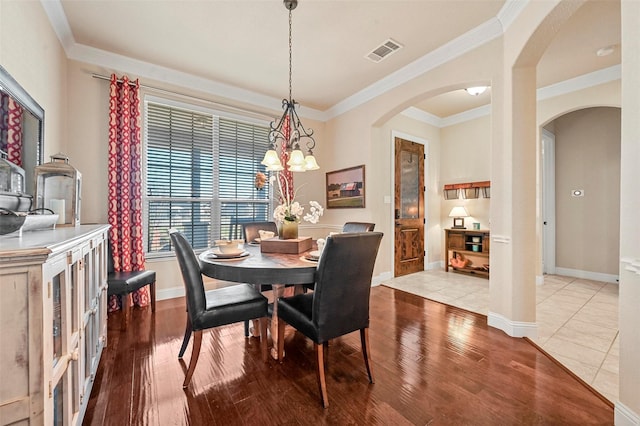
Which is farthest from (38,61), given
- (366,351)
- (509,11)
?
(509,11)

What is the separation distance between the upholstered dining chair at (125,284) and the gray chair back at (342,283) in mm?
2065

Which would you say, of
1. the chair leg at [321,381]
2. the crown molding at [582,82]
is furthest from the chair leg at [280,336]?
the crown molding at [582,82]

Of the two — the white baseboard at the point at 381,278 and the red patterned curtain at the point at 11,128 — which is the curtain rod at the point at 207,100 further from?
the white baseboard at the point at 381,278

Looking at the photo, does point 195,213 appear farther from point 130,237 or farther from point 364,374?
point 364,374

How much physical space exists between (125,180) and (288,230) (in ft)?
6.99

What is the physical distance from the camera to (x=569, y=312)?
2959 mm

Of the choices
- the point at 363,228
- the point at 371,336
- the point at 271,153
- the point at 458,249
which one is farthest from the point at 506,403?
the point at 458,249

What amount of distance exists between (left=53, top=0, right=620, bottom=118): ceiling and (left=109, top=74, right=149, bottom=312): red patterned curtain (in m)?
0.46

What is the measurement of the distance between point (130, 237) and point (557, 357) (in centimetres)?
425

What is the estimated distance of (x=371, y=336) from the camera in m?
2.44

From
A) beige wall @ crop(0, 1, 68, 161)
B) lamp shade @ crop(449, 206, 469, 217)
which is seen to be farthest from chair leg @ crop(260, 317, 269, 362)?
lamp shade @ crop(449, 206, 469, 217)

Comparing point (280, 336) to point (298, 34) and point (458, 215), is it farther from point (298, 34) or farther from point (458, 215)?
point (458, 215)

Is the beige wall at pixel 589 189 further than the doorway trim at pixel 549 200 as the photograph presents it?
No

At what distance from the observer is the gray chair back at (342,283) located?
154cm
